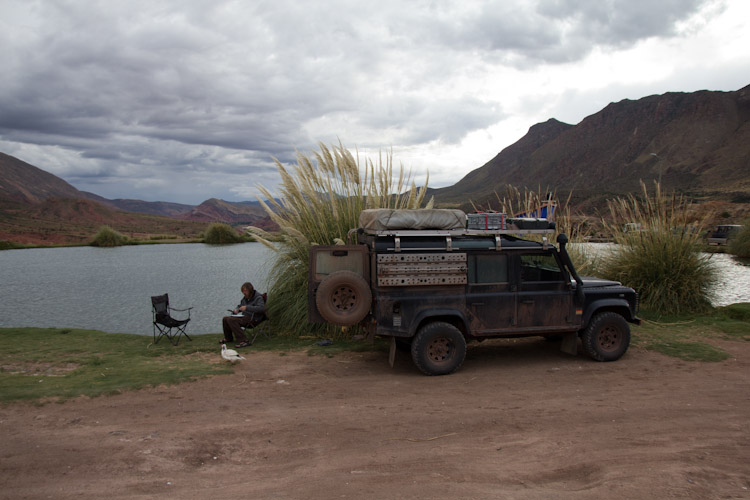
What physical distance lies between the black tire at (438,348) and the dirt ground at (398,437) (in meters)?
0.21

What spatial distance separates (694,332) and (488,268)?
552 cm

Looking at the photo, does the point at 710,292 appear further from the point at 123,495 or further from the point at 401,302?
the point at 123,495

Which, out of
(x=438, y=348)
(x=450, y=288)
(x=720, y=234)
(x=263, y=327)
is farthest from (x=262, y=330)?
(x=720, y=234)

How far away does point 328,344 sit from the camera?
9.10 m

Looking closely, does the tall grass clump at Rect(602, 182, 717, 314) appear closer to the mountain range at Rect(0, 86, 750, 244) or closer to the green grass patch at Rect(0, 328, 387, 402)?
the green grass patch at Rect(0, 328, 387, 402)

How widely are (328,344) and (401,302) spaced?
8.44 feet

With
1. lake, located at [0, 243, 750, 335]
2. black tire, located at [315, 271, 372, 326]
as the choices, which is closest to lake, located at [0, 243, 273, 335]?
lake, located at [0, 243, 750, 335]

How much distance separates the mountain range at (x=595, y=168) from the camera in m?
54.4

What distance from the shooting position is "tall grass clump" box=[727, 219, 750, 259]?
83.2 feet

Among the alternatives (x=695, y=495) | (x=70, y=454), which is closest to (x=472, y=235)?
(x=695, y=495)

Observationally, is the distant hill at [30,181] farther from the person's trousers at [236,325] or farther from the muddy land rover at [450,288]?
the muddy land rover at [450,288]

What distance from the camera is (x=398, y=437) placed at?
5.01 metres

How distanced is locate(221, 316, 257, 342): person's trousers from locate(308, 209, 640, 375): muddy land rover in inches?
87.9

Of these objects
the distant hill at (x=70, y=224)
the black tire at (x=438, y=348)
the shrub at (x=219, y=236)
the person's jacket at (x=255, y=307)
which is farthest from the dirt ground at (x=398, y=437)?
the distant hill at (x=70, y=224)
